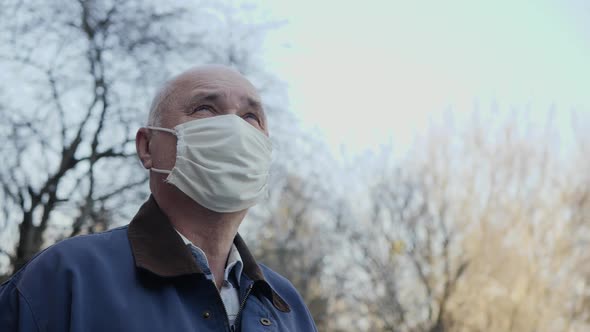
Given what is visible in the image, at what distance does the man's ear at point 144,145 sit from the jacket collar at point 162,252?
20cm

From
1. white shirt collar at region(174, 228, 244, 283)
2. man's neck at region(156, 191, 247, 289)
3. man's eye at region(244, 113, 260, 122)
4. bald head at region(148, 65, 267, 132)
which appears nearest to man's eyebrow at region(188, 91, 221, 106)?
bald head at region(148, 65, 267, 132)

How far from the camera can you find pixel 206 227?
245 centimetres

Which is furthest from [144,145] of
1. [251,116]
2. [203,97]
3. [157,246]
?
[157,246]

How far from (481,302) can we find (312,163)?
10.0 meters

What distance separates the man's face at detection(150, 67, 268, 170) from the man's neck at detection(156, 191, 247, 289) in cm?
21

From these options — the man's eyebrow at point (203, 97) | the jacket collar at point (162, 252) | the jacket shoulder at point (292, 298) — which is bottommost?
the jacket shoulder at point (292, 298)

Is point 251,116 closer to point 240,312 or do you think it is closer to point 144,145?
point 144,145

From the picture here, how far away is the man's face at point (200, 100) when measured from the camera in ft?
8.65

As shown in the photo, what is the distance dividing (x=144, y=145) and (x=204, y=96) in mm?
285

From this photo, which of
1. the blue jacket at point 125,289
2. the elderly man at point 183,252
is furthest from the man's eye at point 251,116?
the blue jacket at point 125,289

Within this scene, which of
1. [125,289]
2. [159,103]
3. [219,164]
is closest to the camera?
[125,289]

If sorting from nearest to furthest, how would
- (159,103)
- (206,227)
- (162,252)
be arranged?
1. (162,252)
2. (206,227)
3. (159,103)

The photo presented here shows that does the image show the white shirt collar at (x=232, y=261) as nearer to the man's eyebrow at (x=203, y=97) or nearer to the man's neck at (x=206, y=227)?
the man's neck at (x=206, y=227)

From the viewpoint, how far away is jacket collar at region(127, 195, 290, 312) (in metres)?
2.16
